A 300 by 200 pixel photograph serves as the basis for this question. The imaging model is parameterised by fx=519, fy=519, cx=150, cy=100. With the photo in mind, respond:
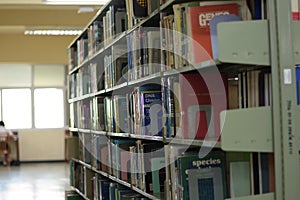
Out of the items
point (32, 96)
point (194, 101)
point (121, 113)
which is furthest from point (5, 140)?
point (194, 101)

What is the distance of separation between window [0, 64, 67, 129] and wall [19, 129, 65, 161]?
22 centimetres

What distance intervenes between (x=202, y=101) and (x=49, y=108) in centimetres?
1108

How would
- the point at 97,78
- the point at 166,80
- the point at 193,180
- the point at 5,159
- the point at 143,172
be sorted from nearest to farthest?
the point at 193,180, the point at 166,80, the point at 143,172, the point at 97,78, the point at 5,159

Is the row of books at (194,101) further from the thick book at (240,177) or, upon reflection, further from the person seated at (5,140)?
the person seated at (5,140)

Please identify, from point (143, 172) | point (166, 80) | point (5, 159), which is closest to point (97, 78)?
point (143, 172)

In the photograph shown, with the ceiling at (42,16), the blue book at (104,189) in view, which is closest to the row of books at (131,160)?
the blue book at (104,189)

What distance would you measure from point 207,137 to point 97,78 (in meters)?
2.52

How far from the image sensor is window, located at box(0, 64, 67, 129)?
12961 mm

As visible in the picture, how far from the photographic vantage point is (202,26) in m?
2.30

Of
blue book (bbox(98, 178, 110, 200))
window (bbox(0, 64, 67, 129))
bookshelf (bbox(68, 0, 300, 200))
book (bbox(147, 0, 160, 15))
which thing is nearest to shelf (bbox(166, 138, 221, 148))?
bookshelf (bbox(68, 0, 300, 200))

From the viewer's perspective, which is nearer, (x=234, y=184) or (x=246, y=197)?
(x=246, y=197)

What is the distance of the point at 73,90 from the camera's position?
6230 mm

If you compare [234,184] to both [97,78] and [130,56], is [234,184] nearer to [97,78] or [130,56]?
[130,56]

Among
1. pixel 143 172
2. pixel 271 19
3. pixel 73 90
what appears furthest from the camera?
pixel 73 90
